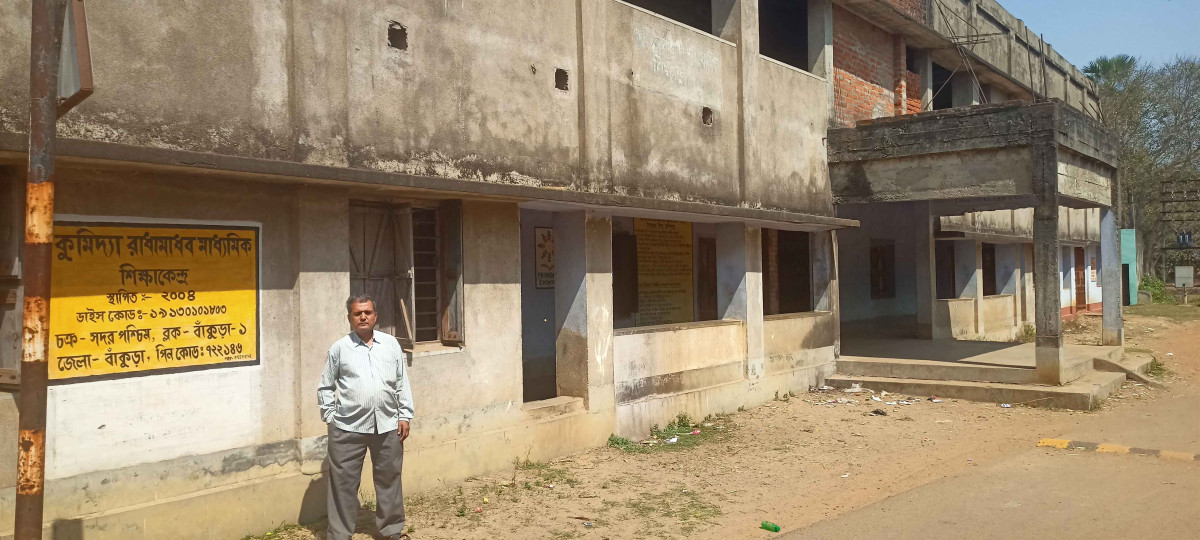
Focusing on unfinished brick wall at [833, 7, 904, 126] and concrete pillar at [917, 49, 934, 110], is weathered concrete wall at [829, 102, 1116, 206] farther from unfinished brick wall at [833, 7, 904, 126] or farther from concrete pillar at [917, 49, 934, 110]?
concrete pillar at [917, 49, 934, 110]

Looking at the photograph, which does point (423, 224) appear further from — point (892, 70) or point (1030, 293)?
point (1030, 293)

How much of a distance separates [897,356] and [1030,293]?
12.5 metres

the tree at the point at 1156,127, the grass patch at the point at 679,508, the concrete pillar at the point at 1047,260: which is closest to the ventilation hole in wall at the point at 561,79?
the grass patch at the point at 679,508

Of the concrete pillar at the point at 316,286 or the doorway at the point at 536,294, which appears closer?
the concrete pillar at the point at 316,286

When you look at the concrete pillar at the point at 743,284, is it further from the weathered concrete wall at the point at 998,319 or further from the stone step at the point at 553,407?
the weathered concrete wall at the point at 998,319

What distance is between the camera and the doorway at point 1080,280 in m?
31.0

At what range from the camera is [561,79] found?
29.3 feet

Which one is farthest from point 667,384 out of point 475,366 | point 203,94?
point 203,94

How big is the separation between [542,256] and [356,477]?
6701 millimetres

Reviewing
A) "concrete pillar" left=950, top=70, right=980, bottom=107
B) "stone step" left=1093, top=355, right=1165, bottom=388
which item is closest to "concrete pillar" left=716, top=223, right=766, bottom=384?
"stone step" left=1093, top=355, right=1165, bottom=388

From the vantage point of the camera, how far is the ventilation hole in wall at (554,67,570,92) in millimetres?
8844

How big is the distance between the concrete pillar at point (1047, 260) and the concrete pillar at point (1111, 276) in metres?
4.31

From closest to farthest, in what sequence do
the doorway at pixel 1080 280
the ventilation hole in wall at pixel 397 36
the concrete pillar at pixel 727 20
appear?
the ventilation hole in wall at pixel 397 36 → the concrete pillar at pixel 727 20 → the doorway at pixel 1080 280

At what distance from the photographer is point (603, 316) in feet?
31.2
